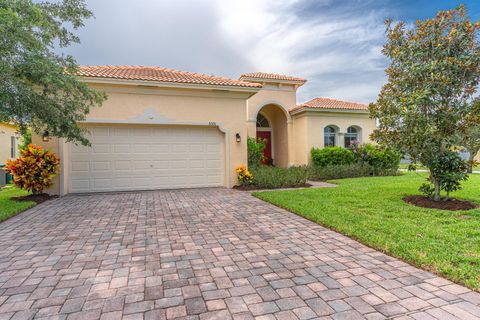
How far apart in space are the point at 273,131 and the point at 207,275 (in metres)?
16.0

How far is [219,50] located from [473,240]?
1334cm

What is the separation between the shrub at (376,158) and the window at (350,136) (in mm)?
1248

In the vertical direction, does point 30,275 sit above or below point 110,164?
below

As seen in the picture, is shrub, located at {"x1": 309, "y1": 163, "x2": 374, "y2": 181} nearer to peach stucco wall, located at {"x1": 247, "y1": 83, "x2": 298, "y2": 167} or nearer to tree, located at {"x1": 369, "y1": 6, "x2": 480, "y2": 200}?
peach stucco wall, located at {"x1": 247, "y1": 83, "x2": 298, "y2": 167}

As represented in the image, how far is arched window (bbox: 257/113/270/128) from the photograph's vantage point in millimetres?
18256

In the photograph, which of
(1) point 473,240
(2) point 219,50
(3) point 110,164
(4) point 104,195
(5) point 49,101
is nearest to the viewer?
(1) point 473,240

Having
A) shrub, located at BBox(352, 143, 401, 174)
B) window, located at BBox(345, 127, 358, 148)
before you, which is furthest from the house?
window, located at BBox(345, 127, 358, 148)

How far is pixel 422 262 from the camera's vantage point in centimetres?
317

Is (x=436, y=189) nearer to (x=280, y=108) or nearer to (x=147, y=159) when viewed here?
(x=147, y=159)

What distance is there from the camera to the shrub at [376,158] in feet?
46.7

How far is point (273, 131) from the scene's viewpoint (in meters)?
18.4

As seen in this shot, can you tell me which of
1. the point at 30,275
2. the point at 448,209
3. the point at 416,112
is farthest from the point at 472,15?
the point at 30,275

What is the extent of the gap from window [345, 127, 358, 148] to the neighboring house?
65.5 feet

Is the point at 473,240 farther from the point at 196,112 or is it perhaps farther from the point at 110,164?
the point at 110,164
